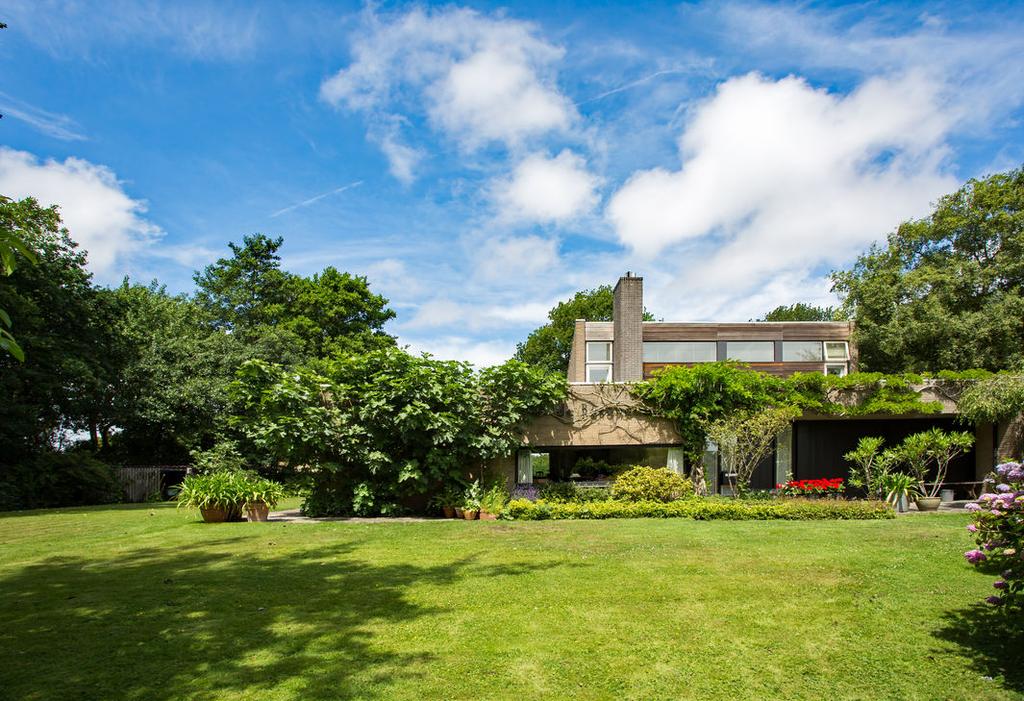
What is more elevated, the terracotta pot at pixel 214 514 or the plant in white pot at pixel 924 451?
the plant in white pot at pixel 924 451

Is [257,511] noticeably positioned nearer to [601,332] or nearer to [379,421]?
[379,421]

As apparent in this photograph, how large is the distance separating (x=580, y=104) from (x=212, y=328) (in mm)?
31360

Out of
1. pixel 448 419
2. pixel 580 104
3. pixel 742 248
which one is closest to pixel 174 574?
pixel 448 419

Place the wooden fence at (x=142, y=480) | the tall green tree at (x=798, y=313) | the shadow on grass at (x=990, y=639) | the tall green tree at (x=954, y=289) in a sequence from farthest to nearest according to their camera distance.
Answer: the tall green tree at (x=798, y=313) → the tall green tree at (x=954, y=289) → the wooden fence at (x=142, y=480) → the shadow on grass at (x=990, y=639)

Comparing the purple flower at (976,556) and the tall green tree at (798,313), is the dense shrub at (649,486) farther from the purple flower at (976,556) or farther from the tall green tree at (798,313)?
the tall green tree at (798,313)

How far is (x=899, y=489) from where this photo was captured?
15.0 meters

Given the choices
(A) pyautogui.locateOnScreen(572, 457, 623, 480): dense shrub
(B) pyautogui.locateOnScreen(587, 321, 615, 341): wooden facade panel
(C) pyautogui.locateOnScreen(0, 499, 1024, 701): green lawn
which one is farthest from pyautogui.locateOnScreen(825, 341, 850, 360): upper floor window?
(C) pyautogui.locateOnScreen(0, 499, 1024, 701): green lawn

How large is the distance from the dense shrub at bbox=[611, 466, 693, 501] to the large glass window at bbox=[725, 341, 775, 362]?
13167 mm

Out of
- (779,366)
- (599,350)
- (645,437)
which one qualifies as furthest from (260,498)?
(779,366)

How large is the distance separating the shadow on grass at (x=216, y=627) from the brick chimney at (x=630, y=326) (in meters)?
18.6

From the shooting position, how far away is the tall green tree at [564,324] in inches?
1702

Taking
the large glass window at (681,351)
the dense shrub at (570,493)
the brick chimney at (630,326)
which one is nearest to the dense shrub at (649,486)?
the dense shrub at (570,493)

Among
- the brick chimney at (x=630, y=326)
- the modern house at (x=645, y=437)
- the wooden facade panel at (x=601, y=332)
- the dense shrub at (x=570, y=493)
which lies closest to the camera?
the dense shrub at (x=570, y=493)

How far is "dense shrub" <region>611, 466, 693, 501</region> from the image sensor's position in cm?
1542
